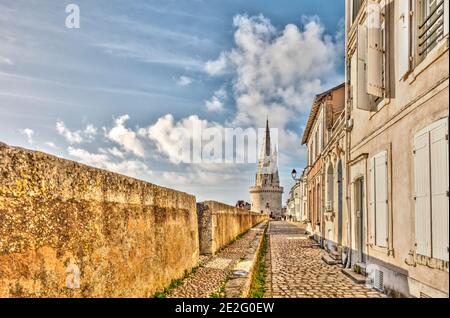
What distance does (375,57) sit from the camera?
25.3ft

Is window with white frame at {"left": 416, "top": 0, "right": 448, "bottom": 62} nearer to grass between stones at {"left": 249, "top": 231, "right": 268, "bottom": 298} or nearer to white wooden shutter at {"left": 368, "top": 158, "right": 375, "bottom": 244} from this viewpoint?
white wooden shutter at {"left": 368, "top": 158, "right": 375, "bottom": 244}

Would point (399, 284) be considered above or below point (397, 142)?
below

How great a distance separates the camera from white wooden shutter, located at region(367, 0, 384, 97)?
7633 mm

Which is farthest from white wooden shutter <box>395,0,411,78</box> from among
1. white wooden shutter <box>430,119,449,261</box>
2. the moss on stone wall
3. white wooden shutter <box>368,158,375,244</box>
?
the moss on stone wall

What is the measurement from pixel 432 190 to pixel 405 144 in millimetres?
1330

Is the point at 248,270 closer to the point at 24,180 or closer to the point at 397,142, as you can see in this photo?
the point at 397,142

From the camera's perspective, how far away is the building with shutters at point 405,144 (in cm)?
511

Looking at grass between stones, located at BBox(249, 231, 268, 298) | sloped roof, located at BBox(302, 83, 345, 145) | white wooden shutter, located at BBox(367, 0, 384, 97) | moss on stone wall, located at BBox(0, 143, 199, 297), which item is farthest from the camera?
sloped roof, located at BBox(302, 83, 345, 145)

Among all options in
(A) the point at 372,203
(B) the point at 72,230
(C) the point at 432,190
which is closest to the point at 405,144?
(C) the point at 432,190

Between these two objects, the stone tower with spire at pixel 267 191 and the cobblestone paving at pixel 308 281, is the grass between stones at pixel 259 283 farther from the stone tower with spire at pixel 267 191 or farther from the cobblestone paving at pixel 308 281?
the stone tower with spire at pixel 267 191

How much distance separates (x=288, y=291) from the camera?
783cm
